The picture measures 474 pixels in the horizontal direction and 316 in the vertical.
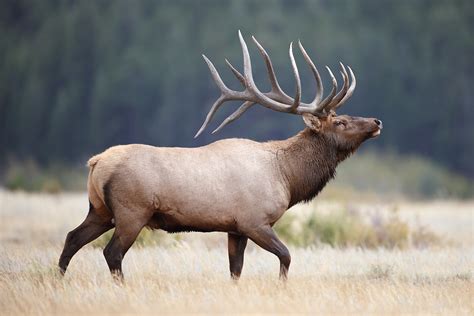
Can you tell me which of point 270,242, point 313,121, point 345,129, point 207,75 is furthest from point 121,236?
point 207,75

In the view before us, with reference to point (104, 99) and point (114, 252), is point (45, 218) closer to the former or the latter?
point (114, 252)

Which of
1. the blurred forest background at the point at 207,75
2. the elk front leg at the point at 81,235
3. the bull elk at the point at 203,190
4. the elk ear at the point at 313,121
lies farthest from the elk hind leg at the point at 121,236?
the blurred forest background at the point at 207,75

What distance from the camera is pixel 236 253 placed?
35.1 feet

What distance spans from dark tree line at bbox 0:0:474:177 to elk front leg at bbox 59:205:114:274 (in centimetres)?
2443

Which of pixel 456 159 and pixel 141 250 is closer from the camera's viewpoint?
pixel 141 250

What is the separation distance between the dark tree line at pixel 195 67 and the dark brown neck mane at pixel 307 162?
23589 mm

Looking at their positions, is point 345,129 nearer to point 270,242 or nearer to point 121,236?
point 270,242

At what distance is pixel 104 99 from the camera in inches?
1672

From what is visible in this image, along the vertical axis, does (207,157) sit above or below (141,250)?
above

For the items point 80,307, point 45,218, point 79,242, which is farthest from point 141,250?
point 45,218

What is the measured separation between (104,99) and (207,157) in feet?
107

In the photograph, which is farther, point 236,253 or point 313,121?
point 313,121

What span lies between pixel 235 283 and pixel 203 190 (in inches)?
38.3

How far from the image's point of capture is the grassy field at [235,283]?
876 centimetres
